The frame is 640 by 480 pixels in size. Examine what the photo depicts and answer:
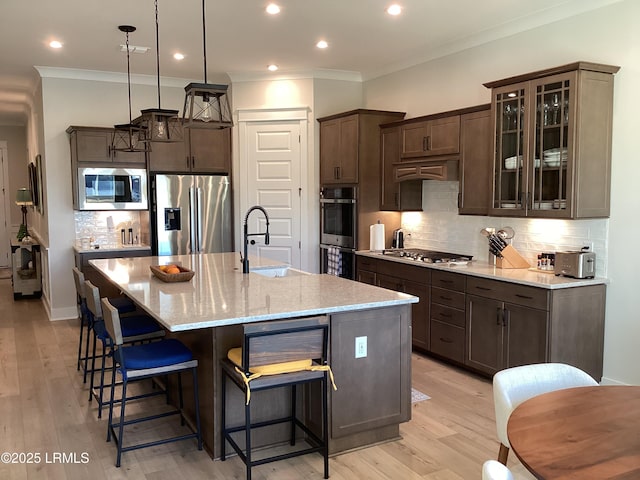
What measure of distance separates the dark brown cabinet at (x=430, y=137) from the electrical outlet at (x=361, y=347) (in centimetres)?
252

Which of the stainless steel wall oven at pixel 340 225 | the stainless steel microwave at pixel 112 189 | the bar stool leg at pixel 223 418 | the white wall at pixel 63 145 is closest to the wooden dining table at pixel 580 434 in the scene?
the bar stool leg at pixel 223 418

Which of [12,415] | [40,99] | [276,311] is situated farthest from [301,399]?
[40,99]

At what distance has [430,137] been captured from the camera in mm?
5387

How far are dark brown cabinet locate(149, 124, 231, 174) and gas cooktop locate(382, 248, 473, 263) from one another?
255 cm

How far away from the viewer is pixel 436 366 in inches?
195

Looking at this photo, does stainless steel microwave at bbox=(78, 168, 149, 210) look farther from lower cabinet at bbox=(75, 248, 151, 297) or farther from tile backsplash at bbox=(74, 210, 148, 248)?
lower cabinet at bbox=(75, 248, 151, 297)

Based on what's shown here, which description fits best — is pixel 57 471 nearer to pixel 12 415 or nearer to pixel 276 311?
pixel 12 415

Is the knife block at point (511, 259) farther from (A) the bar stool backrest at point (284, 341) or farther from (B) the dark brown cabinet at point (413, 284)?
(A) the bar stool backrest at point (284, 341)

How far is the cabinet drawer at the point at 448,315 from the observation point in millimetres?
4730

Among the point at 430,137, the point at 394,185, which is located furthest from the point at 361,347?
the point at 394,185

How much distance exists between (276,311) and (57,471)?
60.2 inches

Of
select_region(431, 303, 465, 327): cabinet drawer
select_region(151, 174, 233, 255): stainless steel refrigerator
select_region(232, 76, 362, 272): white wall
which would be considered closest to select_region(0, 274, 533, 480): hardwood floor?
select_region(431, 303, 465, 327): cabinet drawer

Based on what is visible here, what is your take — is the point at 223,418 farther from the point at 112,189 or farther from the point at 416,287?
the point at 112,189

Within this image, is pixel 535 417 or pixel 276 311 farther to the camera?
pixel 276 311
